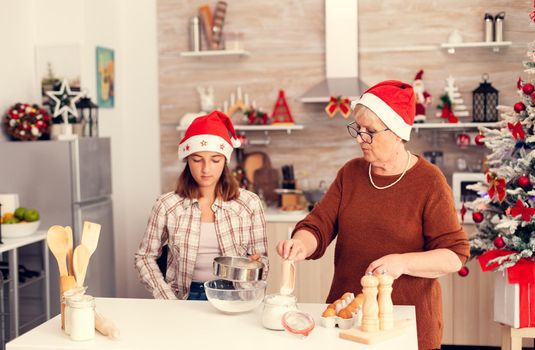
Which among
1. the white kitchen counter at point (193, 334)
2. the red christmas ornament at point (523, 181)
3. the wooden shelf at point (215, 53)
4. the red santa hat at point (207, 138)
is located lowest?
the white kitchen counter at point (193, 334)

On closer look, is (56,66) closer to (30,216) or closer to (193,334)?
(30,216)

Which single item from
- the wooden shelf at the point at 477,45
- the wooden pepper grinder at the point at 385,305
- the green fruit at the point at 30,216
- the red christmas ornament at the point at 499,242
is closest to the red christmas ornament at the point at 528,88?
the red christmas ornament at the point at 499,242

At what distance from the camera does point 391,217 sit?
2.62 m

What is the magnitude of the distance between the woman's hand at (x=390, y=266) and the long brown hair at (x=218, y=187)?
96 cm

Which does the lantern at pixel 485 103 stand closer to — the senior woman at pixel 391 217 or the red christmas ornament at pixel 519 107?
the red christmas ornament at pixel 519 107

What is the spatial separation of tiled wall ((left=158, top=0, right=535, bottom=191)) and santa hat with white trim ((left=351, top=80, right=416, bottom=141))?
2.82 metres

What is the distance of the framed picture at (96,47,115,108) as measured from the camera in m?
5.27

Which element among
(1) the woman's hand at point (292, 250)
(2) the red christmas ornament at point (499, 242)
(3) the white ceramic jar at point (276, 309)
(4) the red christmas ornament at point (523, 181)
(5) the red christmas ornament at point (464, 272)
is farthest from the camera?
(5) the red christmas ornament at point (464, 272)

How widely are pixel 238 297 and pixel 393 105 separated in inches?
33.2

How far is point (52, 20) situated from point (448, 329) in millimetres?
3309

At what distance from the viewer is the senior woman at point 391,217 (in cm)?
255

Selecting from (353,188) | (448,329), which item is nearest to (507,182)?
(448,329)

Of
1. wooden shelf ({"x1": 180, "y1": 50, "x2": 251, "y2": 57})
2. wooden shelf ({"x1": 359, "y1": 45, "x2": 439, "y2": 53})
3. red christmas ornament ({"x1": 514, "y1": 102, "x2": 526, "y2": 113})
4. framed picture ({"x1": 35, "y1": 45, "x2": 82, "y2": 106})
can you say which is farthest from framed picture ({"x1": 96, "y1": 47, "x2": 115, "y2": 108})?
red christmas ornament ({"x1": 514, "y1": 102, "x2": 526, "y2": 113})

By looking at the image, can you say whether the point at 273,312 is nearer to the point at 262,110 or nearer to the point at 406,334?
the point at 406,334
